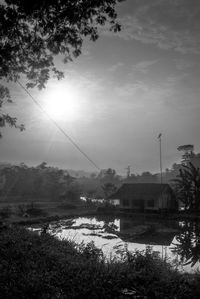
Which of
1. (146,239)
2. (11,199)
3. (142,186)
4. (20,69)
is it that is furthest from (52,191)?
(20,69)

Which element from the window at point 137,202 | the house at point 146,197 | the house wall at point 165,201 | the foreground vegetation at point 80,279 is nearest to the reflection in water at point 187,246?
the foreground vegetation at point 80,279

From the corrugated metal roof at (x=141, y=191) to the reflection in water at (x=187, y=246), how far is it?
16007mm

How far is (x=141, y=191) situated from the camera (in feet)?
168

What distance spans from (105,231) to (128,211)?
17172 mm

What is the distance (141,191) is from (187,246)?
91.9 feet

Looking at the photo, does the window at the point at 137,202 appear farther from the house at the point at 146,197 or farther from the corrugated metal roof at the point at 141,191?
the corrugated metal roof at the point at 141,191

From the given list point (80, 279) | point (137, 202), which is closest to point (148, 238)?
point (80, 279)

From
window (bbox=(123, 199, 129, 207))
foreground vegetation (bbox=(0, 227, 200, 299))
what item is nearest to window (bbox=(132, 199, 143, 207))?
window (bbox=(123, 199, 129, 207))

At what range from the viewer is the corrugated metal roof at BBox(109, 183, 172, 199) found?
4962cm

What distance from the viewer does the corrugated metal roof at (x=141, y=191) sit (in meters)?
49.6

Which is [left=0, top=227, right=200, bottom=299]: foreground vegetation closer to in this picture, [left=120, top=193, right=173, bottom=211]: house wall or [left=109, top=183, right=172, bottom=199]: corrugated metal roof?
[left=120, top=193, right=173, bottom=211]: house wall

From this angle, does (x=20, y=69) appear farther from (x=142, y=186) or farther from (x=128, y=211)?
(x=142, y=186)

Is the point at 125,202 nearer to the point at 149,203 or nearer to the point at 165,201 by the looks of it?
the point at 149,203

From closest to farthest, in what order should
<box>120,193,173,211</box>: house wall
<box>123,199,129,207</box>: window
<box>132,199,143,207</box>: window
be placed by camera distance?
<box>120,193,173,211</box>: house wall < <box>132,199,143,207</box>: window < <box>123,199,129,207</box>: window
